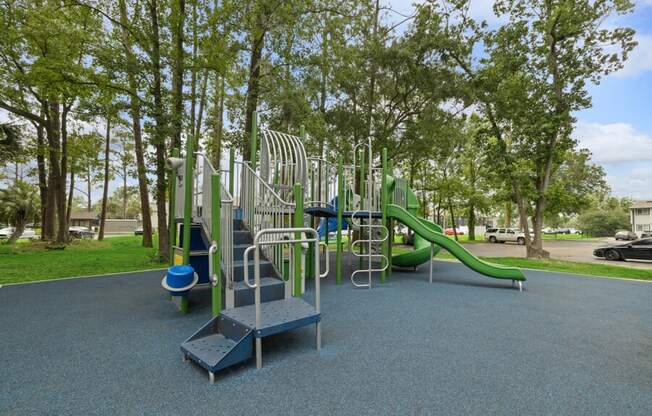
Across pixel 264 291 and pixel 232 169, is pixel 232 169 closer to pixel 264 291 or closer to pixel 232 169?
pixel 232 169

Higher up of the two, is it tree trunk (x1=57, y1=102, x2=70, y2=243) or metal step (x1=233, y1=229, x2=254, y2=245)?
tree trunk (x1=57, y1=102, x2=70, y2=243)

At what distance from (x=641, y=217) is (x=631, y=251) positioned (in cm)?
4693

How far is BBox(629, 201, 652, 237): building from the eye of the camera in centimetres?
4545

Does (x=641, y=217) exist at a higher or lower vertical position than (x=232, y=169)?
lower

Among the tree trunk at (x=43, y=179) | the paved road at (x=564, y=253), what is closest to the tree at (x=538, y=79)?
the paved road at (x=564, y=253)

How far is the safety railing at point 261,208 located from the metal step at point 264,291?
0.37 m

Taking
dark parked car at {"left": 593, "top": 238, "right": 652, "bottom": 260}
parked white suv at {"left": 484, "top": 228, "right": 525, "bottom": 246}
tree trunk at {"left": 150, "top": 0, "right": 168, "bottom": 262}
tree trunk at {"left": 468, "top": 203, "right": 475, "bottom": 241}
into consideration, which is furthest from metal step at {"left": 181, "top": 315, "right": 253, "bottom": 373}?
parked white suv at {"left": 484, "top": 228, "right": 525, "bottom": 246}

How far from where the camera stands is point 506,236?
2750cm

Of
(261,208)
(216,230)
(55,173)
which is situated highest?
(55,173)

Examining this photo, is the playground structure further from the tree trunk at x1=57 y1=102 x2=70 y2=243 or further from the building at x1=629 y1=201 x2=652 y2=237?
the building at x1=629 y1=201 x2=652 y2=237

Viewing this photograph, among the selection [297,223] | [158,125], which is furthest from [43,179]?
[297,223]

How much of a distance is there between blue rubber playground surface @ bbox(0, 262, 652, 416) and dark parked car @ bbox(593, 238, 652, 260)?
36.6 feet

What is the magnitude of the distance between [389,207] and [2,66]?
1641 cm

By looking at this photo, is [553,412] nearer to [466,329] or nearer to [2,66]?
[466,329]
